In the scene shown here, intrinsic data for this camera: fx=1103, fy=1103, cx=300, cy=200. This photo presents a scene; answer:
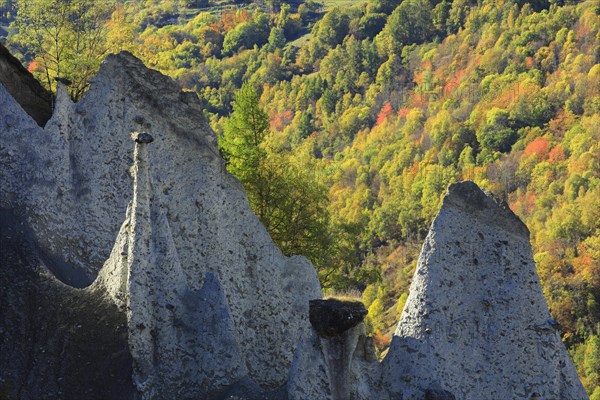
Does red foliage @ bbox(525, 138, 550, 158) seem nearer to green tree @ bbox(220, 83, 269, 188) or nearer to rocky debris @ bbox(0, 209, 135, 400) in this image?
green tree @ bbox(220, 83, 269, 188)

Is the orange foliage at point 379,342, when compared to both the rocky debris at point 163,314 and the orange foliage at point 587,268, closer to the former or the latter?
the rocky debris at point 163,314

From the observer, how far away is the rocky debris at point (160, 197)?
61.6ft

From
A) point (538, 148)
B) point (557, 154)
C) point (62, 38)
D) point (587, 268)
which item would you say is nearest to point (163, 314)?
point (62, 38)

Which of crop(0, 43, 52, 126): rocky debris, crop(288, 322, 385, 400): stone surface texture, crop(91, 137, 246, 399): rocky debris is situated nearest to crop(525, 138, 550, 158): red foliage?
crop(0, 43, 52, 126): rocky debris

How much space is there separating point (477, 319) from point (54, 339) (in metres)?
6.48

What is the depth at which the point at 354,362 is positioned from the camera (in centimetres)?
1617

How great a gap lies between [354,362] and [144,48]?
109 feet

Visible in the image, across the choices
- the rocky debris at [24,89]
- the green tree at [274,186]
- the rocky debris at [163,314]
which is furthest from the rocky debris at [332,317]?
the green tree at [274,186]

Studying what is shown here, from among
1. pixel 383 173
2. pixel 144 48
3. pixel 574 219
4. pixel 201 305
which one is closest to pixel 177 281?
pixel 201 305

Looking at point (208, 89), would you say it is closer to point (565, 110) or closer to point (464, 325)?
point (565, 110)

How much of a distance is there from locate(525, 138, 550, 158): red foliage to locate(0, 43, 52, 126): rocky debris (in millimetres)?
163270

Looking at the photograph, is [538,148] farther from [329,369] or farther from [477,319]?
[329,369]

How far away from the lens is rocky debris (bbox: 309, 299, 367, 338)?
1569 cm

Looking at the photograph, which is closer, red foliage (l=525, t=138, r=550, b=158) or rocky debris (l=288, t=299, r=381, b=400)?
rocky debris (l=288, t=299, r=381, b=400)
